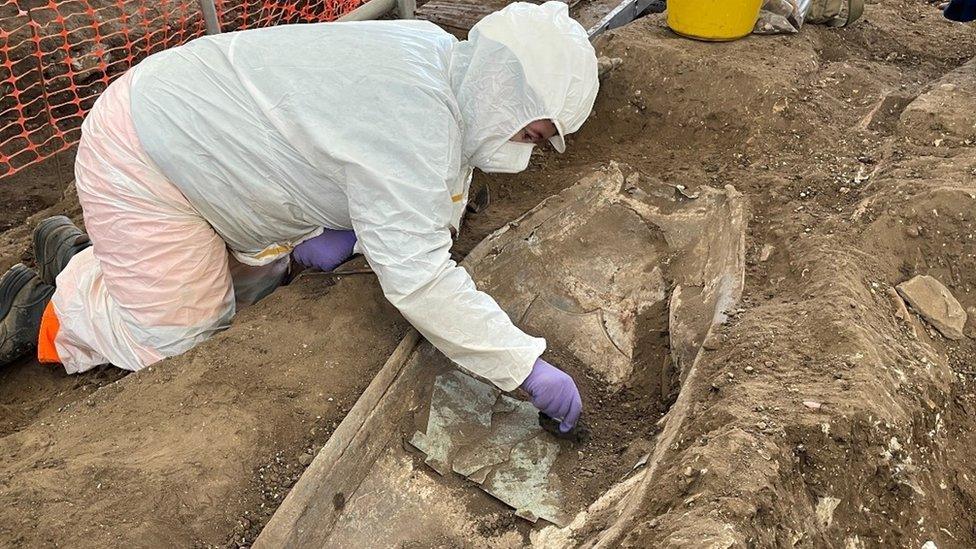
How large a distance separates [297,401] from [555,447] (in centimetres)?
81

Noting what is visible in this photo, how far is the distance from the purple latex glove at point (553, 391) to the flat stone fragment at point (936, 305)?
1.14 meters

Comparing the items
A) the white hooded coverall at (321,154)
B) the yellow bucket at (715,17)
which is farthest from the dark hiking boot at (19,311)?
the yellow bucket at (715,17)

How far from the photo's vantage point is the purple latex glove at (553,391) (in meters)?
2.28

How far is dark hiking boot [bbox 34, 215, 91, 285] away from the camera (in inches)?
122

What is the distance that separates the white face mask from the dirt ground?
69cm

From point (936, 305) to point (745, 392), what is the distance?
2.84ft

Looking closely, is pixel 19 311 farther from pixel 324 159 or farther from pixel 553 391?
pixel 553 391

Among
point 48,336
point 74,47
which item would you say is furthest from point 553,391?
point 74,47

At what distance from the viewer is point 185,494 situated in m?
2.13

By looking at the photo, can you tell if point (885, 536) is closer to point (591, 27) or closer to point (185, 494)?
point (185, 494)

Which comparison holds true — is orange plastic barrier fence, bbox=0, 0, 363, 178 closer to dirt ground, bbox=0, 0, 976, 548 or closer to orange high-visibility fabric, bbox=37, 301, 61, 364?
dirt ground, bbox=0, 0, 976, 548

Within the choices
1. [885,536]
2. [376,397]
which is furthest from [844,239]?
[376,397]

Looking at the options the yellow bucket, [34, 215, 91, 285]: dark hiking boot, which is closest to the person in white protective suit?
[34, 215, 91, 285]: dark hiking boot

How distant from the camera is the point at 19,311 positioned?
116 inches
